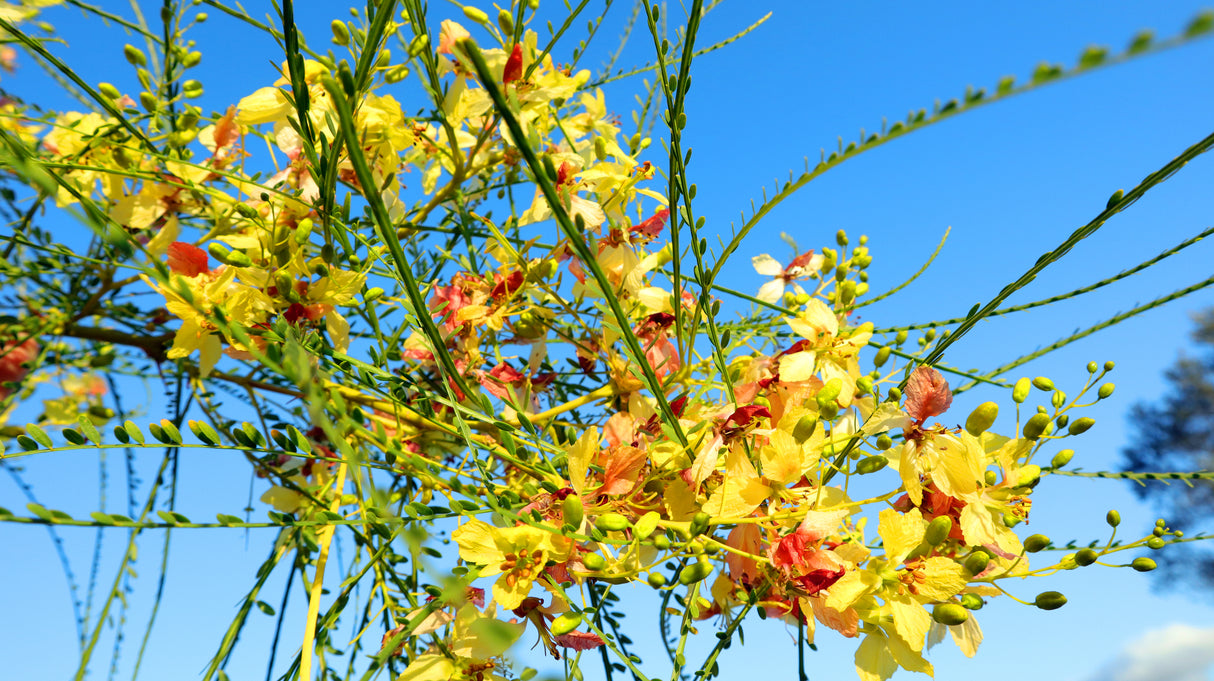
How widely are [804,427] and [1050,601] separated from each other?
0.55ft

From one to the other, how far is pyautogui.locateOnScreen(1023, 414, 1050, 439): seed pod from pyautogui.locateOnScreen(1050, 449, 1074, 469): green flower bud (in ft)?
0.09

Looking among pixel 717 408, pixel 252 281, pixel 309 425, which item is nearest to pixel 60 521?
pixel 252 281

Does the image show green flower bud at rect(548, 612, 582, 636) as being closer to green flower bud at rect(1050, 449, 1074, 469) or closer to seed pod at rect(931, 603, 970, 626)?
seed pod at rect(931, 603, 970, 626)

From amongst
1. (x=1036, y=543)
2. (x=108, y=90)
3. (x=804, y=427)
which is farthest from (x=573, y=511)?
(x=108, y=90)

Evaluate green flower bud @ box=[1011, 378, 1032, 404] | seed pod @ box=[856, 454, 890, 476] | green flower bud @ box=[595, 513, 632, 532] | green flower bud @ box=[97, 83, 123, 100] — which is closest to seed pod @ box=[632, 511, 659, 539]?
green flower bud @ box=[595, 513, 632, 532]

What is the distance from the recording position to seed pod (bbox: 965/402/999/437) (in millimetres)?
380

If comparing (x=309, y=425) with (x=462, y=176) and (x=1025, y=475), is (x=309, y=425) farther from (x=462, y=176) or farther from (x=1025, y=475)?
(x=1025, y=475)

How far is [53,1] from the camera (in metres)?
0.56

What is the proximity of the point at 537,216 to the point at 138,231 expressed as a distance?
0.42 m

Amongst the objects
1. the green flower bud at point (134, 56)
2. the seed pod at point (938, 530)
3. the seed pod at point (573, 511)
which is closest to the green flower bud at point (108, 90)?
the green flower bud at point (134, 56)

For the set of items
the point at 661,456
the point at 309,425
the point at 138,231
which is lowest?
the point at 661,456

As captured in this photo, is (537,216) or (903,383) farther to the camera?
(537,216)

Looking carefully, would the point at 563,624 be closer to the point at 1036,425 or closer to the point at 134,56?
the point at 1036,425

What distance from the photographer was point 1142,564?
0.41 metres
